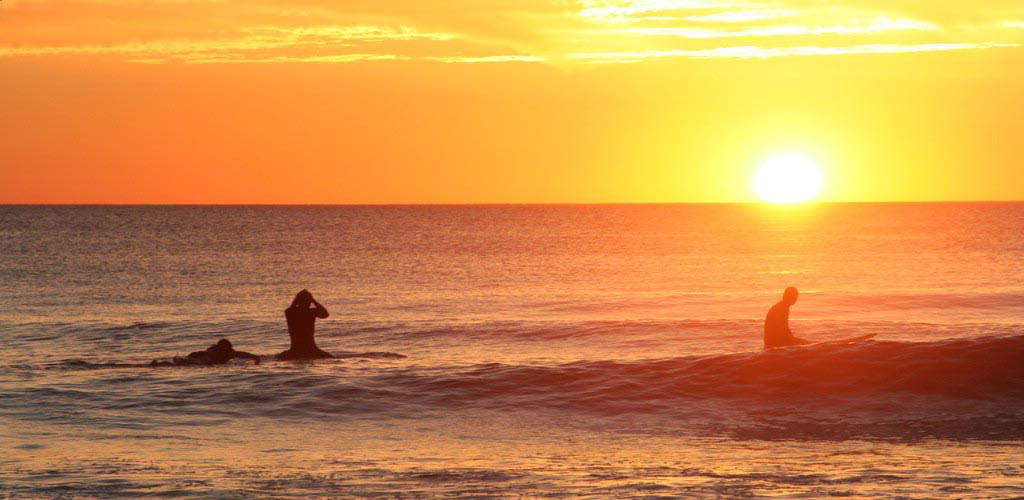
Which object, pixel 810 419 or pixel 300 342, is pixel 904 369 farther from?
pixel 300 342

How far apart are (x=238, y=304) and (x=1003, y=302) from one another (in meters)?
25.7

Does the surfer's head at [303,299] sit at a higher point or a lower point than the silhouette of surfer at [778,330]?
higher

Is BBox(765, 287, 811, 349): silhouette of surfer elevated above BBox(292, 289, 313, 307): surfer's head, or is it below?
below

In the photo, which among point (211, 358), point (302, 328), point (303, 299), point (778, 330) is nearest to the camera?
point (778, 330)

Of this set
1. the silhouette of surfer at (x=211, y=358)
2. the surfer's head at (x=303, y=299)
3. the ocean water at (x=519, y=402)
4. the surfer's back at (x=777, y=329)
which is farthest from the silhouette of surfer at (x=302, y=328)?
the surfer's back at (x=777, y=329)

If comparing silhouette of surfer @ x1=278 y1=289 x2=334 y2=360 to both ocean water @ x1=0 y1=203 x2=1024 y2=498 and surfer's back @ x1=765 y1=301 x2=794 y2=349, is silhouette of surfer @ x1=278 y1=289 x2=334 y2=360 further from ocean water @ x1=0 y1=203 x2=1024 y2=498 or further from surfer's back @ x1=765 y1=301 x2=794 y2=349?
surfer's back @ x1=765 y1=301 x2=794 y2=349

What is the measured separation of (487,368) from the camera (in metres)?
19.3

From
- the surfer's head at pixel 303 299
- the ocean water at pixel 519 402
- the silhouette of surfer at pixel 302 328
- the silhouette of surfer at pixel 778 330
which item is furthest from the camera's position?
the silhouette of surfer at pixel 302 328

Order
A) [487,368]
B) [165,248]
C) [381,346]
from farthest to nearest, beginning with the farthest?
[165,248] < [381,346] < [487,368]

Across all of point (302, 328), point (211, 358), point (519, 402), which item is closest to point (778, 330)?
point (519, 402)

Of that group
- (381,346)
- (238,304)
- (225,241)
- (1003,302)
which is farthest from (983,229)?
(381,346)

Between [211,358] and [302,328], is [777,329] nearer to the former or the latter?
[302,328]

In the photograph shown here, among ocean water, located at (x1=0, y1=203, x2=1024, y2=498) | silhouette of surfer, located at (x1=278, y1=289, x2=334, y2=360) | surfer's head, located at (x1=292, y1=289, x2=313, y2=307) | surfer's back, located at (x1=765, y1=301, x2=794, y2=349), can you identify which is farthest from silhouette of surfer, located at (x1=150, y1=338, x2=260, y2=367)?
surfer's back, located at (x1=765, y1=301, x2=794, y2=349)

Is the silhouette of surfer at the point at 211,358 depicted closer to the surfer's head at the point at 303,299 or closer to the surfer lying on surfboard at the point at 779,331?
the surfer's head at the point at 303,299
